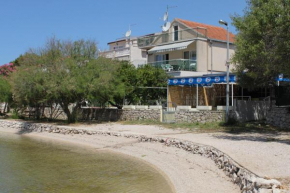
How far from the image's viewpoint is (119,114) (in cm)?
3195

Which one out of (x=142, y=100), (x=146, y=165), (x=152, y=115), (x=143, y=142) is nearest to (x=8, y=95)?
(x=142, y=100)

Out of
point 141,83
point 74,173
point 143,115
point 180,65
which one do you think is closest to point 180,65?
point 180,65

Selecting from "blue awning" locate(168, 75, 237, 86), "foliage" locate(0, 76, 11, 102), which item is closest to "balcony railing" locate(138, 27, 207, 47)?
"blue awning" locate(168, 75, 237, 86)

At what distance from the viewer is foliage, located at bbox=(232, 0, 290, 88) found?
51.7ft

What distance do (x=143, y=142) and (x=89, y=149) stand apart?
3.56 m

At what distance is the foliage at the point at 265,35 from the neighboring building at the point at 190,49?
652 inches

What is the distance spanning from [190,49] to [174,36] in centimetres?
339

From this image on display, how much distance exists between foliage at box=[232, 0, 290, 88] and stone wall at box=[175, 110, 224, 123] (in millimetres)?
6830

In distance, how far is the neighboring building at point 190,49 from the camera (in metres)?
36.3

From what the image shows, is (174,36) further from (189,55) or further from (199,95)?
(199,95)

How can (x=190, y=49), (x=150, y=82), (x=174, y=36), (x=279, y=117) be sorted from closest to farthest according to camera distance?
(x=279, y=117) < (x=150, y=82) < (x=190, y=49) < (x=174, y=36)

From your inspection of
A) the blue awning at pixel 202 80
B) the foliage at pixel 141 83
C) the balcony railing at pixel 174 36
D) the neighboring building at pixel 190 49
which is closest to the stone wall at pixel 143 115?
the foliage at pixel 141 83

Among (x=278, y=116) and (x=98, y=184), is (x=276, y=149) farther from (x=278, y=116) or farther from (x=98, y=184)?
(x=278, y=116)

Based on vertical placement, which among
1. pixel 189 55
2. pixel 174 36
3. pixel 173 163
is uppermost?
pixel 174 36
